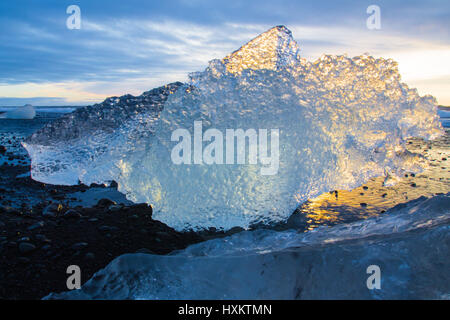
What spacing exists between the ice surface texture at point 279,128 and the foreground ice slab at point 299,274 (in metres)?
1.04

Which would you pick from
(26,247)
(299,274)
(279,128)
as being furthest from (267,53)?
(26,247)

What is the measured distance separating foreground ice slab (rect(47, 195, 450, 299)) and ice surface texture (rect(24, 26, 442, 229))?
3.41 ft

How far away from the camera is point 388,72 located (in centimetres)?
371

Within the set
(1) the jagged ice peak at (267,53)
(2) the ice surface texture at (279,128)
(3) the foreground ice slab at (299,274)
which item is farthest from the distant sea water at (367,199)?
(1) the jagged ice peak at (267,53)

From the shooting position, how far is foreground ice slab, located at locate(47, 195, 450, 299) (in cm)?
168

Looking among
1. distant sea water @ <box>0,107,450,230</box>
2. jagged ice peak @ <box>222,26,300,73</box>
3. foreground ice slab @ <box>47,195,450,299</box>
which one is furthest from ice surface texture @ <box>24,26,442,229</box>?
foreground ice slab @ <box>47,195,450,299</box>

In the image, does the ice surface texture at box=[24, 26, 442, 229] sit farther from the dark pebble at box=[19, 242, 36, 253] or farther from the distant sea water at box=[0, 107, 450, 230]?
the dark pebble at box=[19, 242, 36, 253]

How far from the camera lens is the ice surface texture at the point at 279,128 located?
3.01 meters

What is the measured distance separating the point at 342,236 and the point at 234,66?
6.69ft

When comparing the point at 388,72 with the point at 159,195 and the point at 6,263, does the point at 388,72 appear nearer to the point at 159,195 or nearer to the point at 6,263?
the point at 159,195

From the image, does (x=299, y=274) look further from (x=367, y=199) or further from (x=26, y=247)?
(x=367, y=199)

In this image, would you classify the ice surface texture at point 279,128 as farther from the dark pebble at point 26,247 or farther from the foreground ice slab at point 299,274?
the foreground ice slab at point 299,274

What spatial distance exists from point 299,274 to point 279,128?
170 centimetres

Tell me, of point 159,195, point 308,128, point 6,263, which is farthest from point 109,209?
point 308,128
